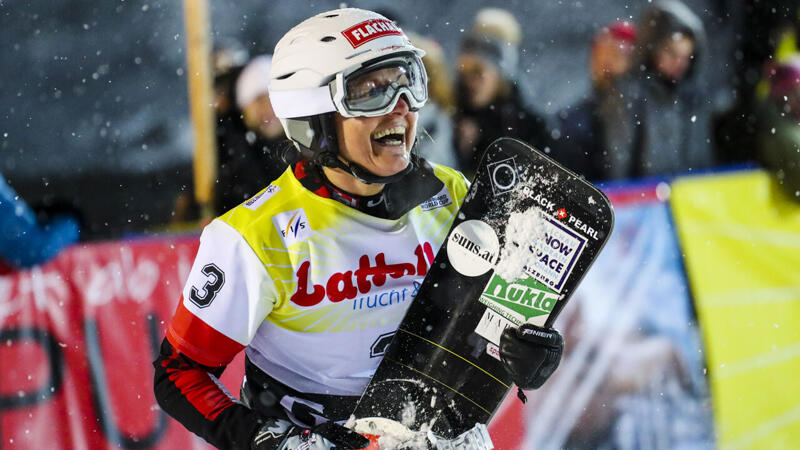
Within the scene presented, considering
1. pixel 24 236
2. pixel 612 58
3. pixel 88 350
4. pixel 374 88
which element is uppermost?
pixel 374 88

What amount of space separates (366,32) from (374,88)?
6.5 inches

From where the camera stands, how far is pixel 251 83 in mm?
4492

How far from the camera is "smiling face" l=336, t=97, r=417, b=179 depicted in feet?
8.82

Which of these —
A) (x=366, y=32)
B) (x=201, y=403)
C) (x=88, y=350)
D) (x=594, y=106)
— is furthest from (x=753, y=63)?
(x=201, y=403)

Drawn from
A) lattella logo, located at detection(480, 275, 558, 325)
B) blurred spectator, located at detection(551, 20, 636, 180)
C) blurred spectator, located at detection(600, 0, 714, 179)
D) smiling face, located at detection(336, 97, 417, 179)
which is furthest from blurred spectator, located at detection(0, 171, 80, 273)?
blurred spectator, located at detection(600, 0, 714, 179)

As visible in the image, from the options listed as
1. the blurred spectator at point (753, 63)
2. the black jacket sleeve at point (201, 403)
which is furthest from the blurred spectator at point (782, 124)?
the black jacket sleeve at point (201, 403)

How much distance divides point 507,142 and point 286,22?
7.70ft

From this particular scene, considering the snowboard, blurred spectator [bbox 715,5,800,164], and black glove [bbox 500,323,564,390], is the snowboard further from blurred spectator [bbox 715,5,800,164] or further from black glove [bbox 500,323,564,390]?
blurred spectator [bbox 715,5,800,164]

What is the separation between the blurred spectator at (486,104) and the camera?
4781 mm

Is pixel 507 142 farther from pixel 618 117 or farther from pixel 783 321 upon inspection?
pixel 783 321

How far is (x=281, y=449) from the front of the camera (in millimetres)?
2463

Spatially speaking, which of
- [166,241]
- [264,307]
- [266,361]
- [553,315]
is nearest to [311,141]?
[264,307]

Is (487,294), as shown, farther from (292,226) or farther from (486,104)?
(486,104)

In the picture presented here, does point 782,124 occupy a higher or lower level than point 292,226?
higher
